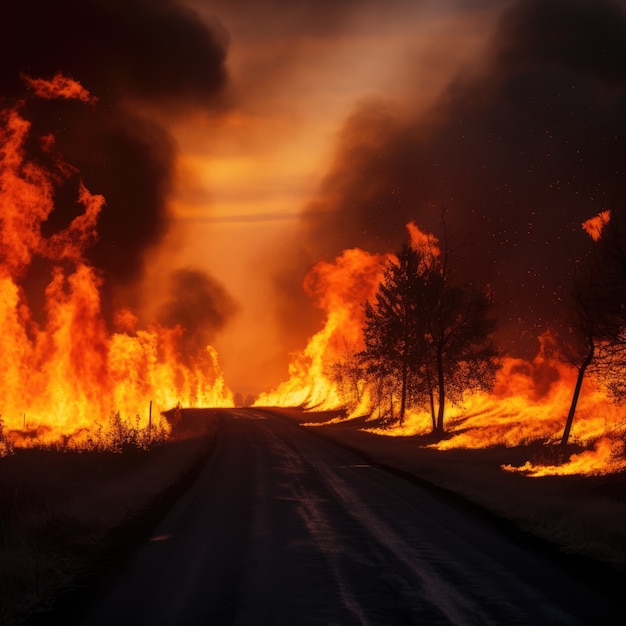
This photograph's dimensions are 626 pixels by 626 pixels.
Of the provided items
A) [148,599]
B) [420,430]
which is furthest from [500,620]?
[420,430]

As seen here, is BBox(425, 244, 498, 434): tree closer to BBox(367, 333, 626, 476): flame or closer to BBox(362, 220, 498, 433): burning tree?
BBox(362, 220, 498, 433): burning tree

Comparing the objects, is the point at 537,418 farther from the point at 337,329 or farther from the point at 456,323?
the point at 337,329

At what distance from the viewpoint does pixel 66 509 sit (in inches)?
514

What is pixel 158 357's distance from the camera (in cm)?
8556

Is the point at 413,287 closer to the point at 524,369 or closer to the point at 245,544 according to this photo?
the point at 524,369

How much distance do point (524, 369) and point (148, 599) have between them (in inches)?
1942

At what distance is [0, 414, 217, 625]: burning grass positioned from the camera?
347 inches

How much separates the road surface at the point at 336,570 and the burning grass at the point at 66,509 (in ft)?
2.44

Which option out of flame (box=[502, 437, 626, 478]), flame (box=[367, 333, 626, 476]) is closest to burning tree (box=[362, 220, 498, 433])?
flame (box=[367, 333, 626, 476])

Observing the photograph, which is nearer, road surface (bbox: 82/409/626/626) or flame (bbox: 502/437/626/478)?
road surface (bbox: 82/409/626/626)

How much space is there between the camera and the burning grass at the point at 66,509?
28.9 ft

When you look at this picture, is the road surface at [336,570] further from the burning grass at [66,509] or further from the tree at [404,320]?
the tree at [404,320]

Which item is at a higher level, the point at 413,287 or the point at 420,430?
the point at 413,287

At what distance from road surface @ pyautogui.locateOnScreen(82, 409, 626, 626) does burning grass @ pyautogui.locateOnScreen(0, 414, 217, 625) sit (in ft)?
2.44
